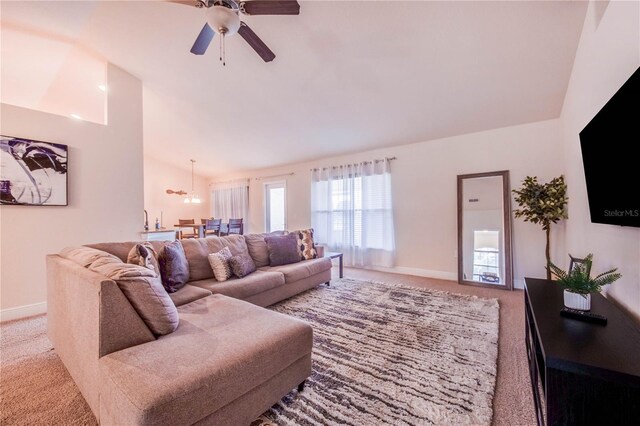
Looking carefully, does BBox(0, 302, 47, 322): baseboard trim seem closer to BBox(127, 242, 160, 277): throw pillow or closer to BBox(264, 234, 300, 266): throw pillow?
BBox(127, 242, 160, 277): throw pillow

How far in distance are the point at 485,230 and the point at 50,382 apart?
4.84 m

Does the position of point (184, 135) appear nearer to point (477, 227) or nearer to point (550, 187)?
point (477, 227)

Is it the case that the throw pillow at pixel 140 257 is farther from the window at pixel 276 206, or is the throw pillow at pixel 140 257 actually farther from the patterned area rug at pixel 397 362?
the window at pixel 276 206

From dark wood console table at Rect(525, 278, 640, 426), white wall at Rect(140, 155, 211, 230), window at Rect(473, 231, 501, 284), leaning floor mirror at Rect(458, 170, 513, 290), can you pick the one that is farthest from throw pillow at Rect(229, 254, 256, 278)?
white wall at Rect(140, 155, 211, 230)

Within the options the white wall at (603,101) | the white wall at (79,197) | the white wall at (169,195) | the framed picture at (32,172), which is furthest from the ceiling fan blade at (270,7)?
the white wall at (169,195)

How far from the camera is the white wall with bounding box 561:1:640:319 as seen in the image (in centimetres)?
131

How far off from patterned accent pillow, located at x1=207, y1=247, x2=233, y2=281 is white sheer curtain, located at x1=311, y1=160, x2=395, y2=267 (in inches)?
113

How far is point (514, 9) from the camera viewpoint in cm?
210

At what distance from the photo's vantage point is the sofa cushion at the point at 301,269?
3126 millimetres

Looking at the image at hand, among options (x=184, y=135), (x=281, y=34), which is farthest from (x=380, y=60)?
(x=184, y=135)

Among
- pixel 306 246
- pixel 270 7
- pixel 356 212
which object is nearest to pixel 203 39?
pixel 270 7

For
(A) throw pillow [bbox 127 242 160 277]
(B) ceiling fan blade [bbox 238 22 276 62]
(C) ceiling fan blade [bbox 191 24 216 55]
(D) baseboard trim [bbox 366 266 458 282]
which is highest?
(C) ceiling fan blade [bbox 191 24 216 55]

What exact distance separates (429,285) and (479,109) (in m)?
2.54

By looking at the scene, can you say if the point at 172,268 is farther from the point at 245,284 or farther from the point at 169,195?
the point at 169,195
